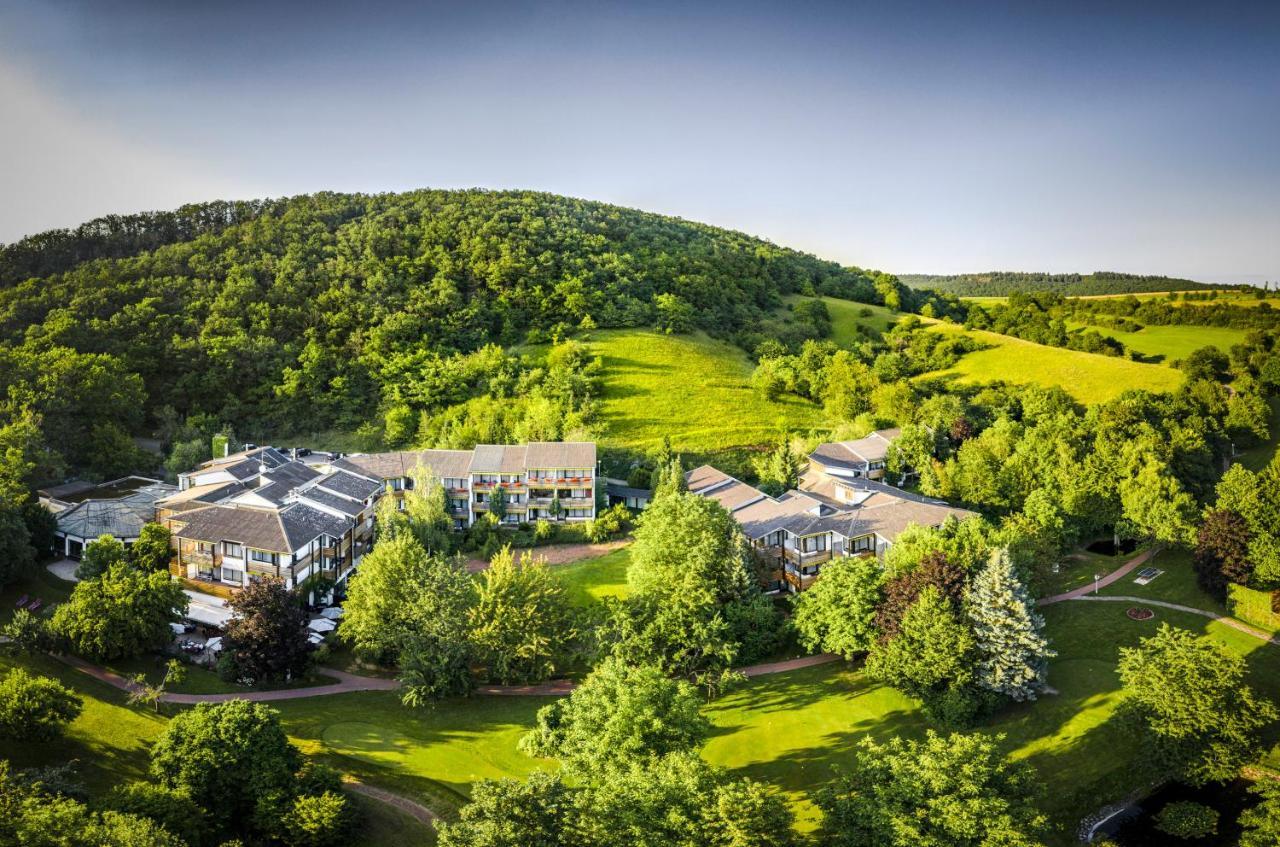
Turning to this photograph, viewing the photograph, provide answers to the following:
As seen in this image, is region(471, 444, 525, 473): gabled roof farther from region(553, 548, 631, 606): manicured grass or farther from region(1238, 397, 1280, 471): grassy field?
region(1238, 397, 1280, 471): grassy field

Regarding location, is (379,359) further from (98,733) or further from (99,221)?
(98,733)

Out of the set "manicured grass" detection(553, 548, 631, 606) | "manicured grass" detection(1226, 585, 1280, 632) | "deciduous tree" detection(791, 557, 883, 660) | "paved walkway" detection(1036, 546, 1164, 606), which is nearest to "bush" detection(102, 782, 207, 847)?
"manicured grass" detection(553, 548, 631, 606)

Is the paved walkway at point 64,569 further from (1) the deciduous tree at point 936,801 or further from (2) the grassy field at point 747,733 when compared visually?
(1) the deciduous tree at point 936,801

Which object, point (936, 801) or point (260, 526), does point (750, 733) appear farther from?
point (260, 526)

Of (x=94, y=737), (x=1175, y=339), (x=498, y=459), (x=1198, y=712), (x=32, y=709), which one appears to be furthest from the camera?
(x=1175, y=339)

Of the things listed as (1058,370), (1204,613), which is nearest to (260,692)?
(1204,613)
